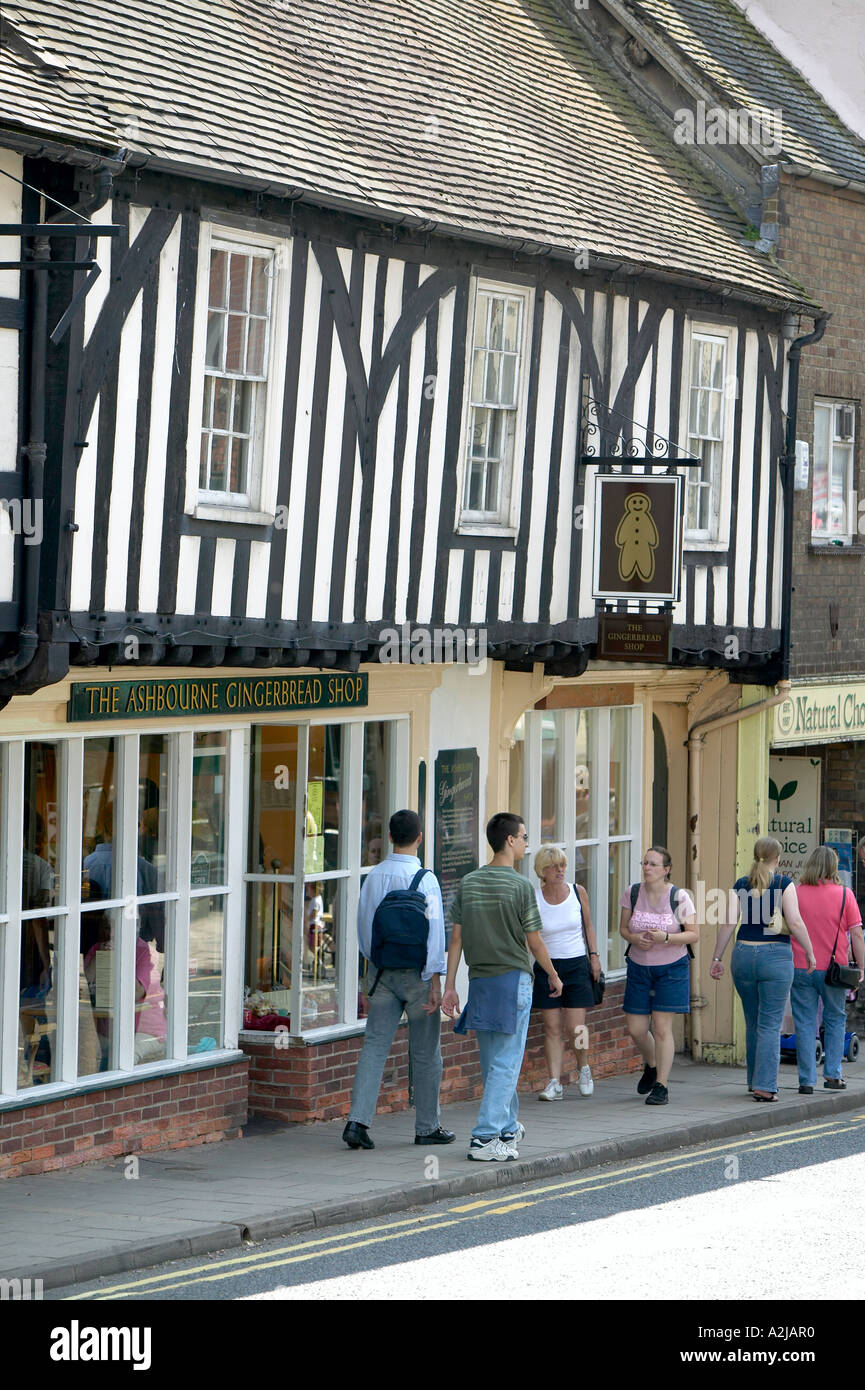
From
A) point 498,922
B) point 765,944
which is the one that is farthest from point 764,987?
point 498,922

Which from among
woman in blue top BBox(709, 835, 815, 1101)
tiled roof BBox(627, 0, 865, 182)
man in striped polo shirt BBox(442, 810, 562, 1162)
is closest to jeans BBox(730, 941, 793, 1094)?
woman in blue top BBox(709, 835, 815, 1101)

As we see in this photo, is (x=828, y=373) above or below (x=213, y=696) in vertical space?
above

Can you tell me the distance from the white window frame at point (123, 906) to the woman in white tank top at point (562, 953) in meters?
2.53

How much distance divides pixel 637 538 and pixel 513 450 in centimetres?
115

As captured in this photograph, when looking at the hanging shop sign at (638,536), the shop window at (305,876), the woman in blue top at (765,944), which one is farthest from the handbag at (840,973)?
the shop window at (305,876)

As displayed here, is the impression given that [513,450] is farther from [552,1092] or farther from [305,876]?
[552,1092]

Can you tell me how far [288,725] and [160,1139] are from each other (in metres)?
2.82

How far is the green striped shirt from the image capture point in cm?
1188

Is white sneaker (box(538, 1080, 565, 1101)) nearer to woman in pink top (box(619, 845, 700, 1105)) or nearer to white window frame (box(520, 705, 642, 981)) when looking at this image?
woman in pink top (box(619, 845, 700, 1105))

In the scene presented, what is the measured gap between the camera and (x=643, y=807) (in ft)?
57.3

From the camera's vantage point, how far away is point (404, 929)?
11.8 m

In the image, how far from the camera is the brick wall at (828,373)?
18.3 metres

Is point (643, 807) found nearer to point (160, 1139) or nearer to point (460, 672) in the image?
point (460, 672)

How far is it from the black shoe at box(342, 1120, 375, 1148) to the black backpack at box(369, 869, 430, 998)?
1.07 meters
